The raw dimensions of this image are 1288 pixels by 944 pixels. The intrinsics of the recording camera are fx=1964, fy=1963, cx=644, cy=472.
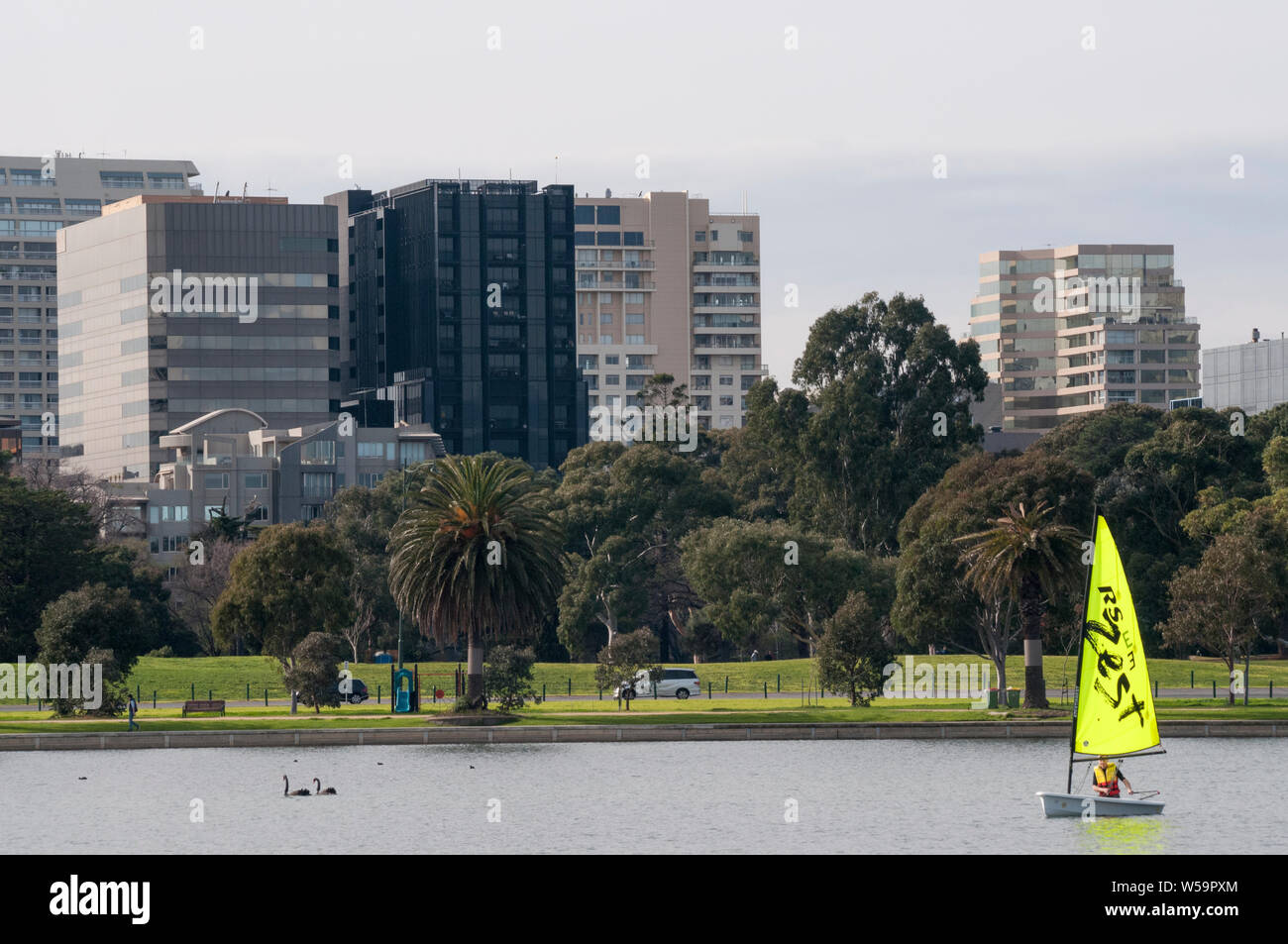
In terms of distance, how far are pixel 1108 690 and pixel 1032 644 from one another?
103 feet

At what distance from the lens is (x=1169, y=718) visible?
75.7 m

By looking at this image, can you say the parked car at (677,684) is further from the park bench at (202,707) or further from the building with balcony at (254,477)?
the building with balcony at (254,477)

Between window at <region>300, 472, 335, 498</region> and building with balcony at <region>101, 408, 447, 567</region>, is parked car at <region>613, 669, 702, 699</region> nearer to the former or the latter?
building with balcony at <region>101, 408, 447, 567</region>

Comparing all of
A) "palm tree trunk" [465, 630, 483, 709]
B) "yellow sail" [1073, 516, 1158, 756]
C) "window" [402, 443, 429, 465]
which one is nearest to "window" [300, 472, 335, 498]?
"window" [402, 443, 429, 465]

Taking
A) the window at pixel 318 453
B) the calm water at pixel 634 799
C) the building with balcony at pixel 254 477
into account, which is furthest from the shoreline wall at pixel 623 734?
the window at pixel 318 453

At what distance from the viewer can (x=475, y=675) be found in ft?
273

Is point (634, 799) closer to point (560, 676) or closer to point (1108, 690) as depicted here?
point (1108, 690)

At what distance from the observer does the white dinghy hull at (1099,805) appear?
1966 inches

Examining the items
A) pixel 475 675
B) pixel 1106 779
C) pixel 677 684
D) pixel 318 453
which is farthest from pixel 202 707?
pixel 318 453

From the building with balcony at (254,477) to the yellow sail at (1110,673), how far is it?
125 meters

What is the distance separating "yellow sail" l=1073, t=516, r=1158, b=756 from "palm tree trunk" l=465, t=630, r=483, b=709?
3642 centimetres
